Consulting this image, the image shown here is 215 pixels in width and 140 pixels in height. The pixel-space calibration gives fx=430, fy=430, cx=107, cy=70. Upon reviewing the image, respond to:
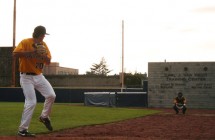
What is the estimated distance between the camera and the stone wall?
28062 mm

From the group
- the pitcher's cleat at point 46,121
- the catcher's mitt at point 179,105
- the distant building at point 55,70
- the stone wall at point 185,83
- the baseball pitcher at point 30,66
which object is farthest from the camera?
the distant building at point 55,70

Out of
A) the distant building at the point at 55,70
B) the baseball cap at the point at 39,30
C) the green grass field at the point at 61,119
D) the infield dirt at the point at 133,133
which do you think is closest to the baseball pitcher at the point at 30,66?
the baseball cap at the point at 39,30

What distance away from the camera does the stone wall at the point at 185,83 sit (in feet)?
92.1

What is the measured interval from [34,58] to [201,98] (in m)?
21.7

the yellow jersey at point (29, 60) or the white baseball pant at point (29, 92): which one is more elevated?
the yellow jersey at point (29, 60)

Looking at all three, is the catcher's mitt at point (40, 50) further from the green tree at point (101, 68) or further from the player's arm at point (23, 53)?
the green tree at point (101, 68)

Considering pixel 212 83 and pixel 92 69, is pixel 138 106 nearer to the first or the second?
pixel 212 83

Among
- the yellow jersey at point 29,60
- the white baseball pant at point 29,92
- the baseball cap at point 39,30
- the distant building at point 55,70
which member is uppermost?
the distant building at point 55,70

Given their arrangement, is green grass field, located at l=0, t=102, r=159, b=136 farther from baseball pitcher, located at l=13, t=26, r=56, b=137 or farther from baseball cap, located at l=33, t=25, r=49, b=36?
baseball cap, located at l=33, t=25, r=49, b=36

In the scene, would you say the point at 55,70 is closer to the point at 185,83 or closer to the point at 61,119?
the point at 185,83

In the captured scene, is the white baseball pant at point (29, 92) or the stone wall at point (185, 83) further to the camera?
the stone wall at point (185, 83)

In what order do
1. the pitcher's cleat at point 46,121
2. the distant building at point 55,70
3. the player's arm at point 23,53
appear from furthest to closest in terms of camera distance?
the distant building at point 55,70 → the pitcher's cleat at point 46,121 → the player's arm at point 23,53

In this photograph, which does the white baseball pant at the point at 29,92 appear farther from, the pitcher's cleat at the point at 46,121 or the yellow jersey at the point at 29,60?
the pitcher's cleat at the point at 46,121

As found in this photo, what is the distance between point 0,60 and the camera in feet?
160
